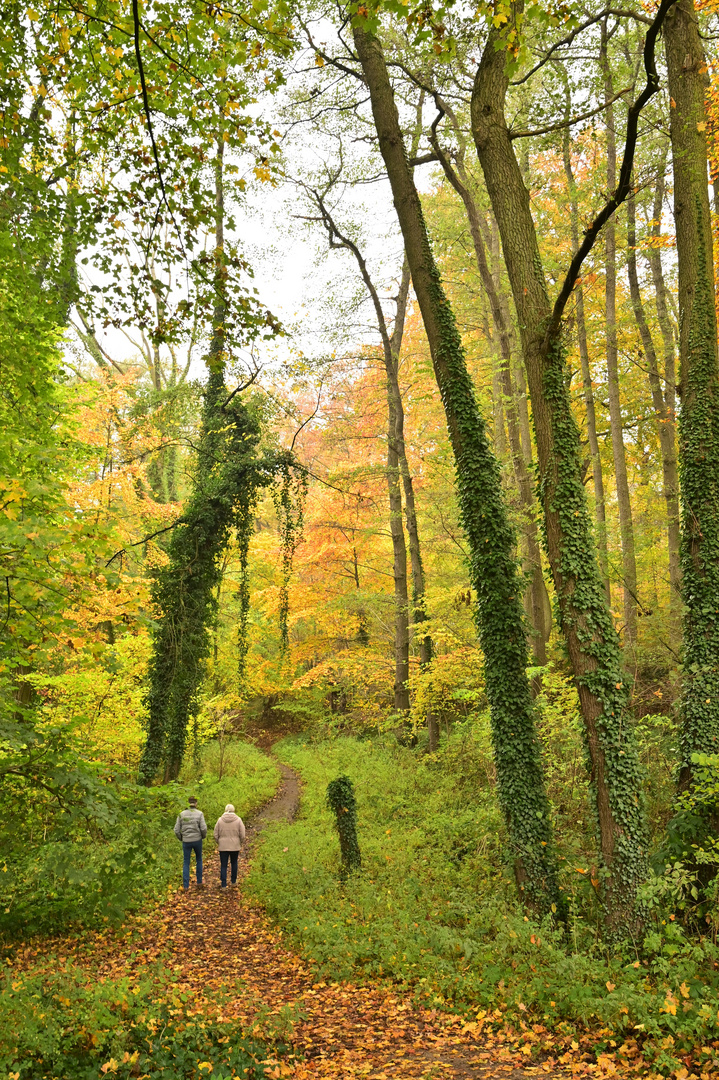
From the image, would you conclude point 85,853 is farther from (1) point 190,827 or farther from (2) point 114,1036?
(1) point 190,827

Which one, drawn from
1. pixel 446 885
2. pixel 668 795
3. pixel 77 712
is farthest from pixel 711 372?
pixel 77 712

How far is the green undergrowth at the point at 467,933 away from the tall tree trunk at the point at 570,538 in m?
0.72

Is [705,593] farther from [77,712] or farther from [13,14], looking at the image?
[77,712]

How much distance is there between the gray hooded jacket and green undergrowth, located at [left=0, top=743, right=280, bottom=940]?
48cm

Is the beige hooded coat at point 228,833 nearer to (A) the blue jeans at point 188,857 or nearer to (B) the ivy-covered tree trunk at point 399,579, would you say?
(A) the blue jeans at point 188,857

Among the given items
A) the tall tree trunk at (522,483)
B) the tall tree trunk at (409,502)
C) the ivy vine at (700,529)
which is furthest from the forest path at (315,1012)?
the tall tree trunk at (409,502)

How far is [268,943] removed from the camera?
7418 mm

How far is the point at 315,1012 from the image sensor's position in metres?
5.62

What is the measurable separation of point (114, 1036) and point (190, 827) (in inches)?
193

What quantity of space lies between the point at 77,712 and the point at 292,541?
540 cm

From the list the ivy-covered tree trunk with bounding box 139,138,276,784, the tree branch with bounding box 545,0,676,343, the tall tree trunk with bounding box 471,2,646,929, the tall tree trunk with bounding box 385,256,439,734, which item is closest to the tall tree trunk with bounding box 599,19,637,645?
the tall tree trunk with bounding box 385,256,439,734

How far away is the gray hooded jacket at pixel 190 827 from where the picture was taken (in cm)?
915

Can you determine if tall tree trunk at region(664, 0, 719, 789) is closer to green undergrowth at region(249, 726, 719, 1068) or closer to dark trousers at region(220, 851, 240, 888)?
green undergrowth at region(249, 726, 719, 1068)

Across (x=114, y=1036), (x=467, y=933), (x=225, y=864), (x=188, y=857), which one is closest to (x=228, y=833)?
(x=225, y=864)
